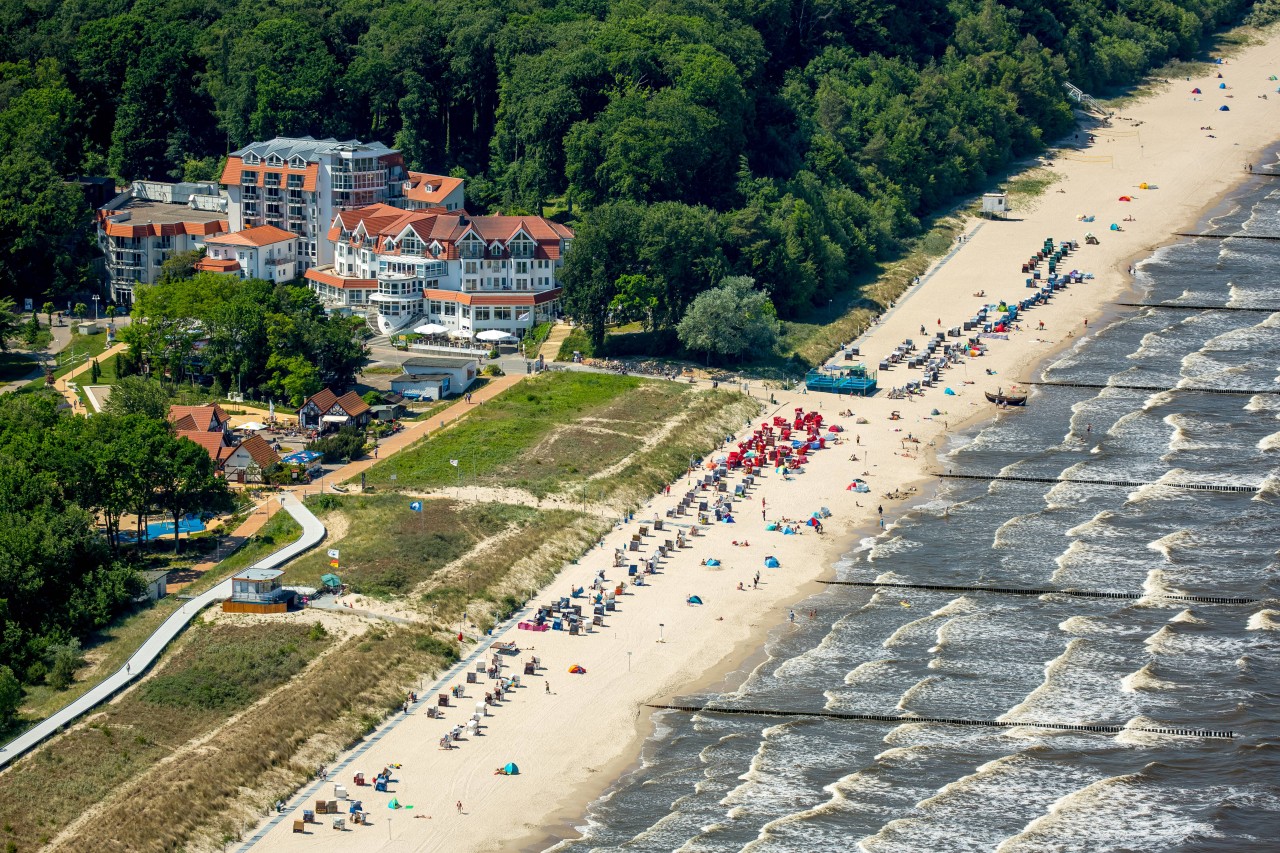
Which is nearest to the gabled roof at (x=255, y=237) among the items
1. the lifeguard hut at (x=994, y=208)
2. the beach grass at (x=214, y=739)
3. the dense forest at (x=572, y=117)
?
the dense forest at (x=572, y=117)

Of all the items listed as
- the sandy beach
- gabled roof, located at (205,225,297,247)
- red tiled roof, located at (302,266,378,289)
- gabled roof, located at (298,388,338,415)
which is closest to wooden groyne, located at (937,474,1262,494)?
the sandy beach

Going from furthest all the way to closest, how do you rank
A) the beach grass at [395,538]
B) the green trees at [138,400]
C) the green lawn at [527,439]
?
the green lawn at [527,439] < the green trees at [138,400] < the beach grass at [395,538]

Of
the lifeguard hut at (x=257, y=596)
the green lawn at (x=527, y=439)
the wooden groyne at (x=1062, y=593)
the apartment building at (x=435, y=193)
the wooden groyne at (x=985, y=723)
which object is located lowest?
the wooden groyne at (x=985, y=723)

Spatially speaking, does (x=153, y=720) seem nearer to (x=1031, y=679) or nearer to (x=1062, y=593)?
(x=1031, y=679)

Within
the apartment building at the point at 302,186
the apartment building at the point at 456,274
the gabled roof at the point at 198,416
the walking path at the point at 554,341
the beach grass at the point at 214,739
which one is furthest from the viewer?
the apartment building at the point at 302,186

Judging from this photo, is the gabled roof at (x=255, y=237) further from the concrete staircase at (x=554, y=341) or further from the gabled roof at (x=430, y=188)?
the concrete staircase at (x=554, y=341)

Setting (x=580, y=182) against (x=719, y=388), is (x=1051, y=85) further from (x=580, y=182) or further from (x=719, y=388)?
(x=719, y=388)

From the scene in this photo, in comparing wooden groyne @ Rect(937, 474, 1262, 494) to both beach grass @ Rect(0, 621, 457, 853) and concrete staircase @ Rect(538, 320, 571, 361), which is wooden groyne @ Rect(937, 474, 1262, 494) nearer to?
concrete staircase @ Rect(538, 320, 571, 361)
